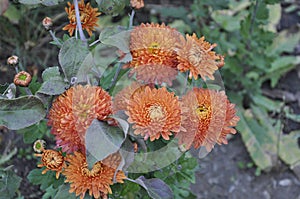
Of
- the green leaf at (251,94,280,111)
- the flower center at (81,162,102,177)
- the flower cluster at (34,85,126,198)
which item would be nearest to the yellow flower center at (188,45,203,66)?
the flower cluster at (34,85,126,198)

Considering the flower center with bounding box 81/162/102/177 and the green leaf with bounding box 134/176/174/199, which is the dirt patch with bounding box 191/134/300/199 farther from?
the flower center with bounding box 81/162/102/177

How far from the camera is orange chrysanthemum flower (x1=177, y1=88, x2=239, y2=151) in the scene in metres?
1.08

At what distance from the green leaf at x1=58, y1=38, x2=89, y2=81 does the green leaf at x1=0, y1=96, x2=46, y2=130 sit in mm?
112

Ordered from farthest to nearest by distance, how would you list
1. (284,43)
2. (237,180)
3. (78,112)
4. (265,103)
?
(284,43)
(265,103)
(237,180)
(78,112)

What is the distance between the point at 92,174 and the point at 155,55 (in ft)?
0.98

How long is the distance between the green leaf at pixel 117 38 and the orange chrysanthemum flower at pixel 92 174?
0.82 ft

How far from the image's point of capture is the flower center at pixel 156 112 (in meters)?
1.02

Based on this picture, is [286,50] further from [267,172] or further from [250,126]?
[267,172]

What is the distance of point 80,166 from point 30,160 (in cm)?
105

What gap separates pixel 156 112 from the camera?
1026mm

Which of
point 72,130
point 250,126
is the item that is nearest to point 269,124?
point 250,126

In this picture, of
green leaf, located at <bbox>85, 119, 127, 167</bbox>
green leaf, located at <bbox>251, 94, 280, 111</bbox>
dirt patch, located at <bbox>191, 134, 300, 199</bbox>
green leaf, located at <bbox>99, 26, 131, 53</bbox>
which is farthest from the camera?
green leaf, located at <bbox>251, 94, 280, 111</bbox>

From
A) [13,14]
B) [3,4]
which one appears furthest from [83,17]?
[13,14]

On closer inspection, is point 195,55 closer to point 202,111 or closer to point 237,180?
point 202,111
